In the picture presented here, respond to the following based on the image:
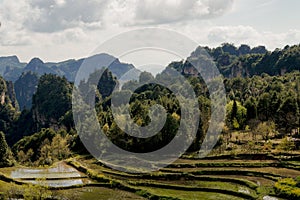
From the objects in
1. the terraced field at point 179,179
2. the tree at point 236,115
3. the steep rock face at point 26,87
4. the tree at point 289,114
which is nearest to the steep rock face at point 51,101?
the tree at point 236,115

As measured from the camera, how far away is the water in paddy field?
38.3 metres

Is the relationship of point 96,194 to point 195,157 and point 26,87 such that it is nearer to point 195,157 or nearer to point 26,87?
point 195,157

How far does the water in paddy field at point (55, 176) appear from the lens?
3835cm

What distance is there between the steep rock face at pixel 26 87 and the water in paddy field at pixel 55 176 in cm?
14718

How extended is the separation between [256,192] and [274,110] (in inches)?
1071

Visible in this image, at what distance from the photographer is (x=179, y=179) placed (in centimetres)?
3822

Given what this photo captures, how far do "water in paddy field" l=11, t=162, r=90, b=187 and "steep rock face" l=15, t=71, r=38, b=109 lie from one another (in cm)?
14718

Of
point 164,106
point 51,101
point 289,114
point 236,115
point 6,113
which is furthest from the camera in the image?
point 6,113

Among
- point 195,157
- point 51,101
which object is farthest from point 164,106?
point 51,101

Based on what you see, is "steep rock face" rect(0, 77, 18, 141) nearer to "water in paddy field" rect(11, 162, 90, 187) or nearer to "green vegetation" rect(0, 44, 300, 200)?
"green vegetation" rect(0, 44, 300, 200)

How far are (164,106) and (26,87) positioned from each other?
140m

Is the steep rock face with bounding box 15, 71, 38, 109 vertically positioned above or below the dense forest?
above

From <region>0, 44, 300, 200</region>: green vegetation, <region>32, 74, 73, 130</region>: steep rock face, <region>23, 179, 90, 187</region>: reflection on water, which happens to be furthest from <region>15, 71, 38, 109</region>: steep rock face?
<region>23, 179, 90, 187</region>: reflection on water

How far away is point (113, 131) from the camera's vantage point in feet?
179
